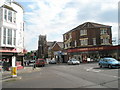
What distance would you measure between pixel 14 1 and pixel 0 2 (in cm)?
385

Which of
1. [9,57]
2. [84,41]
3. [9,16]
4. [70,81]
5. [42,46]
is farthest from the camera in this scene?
[42,46]

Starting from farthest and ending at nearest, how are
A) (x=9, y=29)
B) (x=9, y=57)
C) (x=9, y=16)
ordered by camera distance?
1. (x=9, y=57)
2. (x=9, y=16)
3. (x=9, y=29)

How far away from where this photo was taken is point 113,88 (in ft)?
28.3

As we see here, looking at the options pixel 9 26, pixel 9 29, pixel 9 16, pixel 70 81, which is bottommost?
pixel 70 81

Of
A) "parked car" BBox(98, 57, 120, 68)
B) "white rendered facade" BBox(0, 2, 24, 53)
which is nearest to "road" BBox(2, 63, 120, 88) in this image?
"parked car" BBox(98, 57, 120, 68)

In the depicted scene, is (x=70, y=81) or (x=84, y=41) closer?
(x=70, y=81)

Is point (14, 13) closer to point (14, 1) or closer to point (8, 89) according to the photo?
point (14, 1)

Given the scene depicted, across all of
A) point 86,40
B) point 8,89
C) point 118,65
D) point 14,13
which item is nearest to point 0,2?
point 14,13

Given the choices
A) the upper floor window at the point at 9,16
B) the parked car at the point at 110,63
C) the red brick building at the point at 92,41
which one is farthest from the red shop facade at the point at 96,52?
the upper floor window at the point at 9,16

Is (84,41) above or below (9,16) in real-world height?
below

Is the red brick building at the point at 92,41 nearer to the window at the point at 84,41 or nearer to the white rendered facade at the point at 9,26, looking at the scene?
the window at the point at 84,41

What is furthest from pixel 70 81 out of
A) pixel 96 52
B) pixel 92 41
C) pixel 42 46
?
pixel 42 46

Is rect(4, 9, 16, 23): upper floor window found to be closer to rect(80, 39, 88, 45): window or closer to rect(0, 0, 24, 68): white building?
rect(0, 0, 24, 68): white building

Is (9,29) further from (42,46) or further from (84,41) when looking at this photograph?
(42,46)
